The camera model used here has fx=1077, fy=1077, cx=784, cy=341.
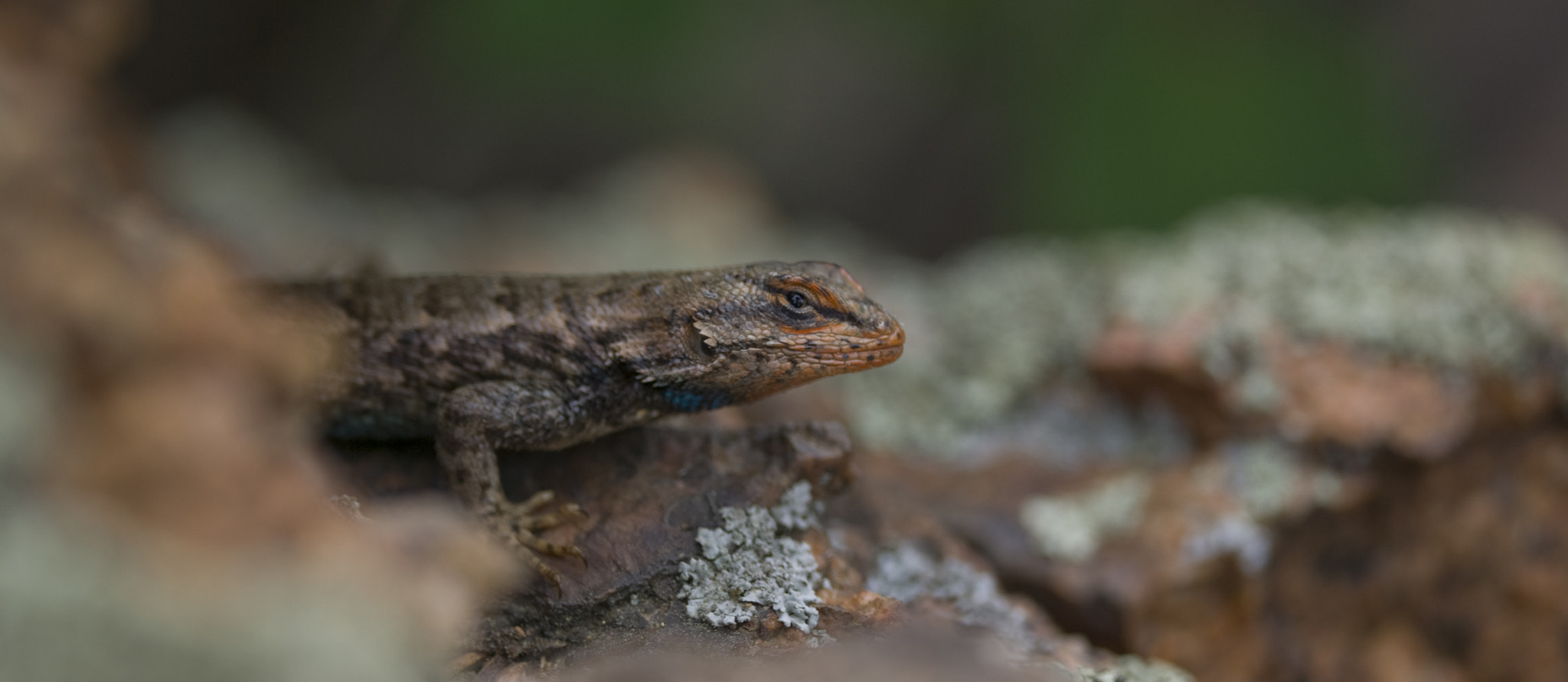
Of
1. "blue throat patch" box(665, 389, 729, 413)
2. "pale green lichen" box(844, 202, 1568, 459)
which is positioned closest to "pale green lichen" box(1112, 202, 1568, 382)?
"pale green lichen" box(844, 202, 1568, 459)

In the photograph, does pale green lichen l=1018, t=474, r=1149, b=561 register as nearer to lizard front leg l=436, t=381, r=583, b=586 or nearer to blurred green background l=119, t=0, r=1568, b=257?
lizard front leg l=436, t=381, r=583, b=586

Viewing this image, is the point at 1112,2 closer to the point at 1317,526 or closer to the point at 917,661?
the point at 1317,526

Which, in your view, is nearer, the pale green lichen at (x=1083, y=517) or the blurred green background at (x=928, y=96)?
the pale green lichen at (x=1083, y=517)

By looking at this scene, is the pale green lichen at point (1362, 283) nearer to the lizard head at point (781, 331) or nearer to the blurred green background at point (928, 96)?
the lizard head at point (781, 331)

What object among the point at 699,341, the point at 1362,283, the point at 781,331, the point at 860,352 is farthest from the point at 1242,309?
the point at 699,341

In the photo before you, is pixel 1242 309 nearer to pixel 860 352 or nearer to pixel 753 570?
pixel 860 352

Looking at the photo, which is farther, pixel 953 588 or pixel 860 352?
pixel 953 588

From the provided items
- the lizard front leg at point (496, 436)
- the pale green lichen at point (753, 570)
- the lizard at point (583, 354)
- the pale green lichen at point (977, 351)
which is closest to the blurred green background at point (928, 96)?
the pale green lichen at point (977, 351)
